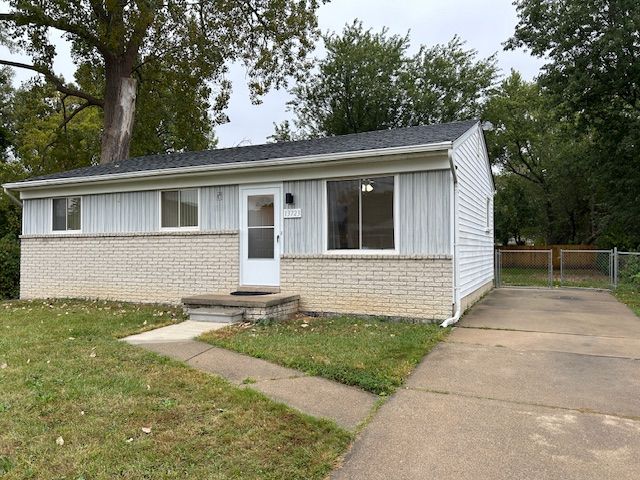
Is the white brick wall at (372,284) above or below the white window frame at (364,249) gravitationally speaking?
below

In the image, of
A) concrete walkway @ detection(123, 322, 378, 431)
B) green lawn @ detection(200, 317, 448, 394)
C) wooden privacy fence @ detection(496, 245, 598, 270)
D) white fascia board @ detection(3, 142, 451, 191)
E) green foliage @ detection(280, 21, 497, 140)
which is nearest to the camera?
concrete walkway @ detection(123, 322, 378, 431)

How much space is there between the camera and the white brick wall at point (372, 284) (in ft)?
23.5

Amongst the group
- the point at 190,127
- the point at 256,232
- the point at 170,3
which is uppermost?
the point at 170,3

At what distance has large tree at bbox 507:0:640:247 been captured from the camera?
16.0 metres

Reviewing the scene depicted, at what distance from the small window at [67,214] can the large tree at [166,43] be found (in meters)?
7.15

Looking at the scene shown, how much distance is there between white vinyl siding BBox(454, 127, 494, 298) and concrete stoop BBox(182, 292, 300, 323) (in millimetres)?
3068

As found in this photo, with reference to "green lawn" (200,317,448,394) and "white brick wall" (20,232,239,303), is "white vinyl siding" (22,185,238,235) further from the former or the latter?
"green lawn" (200,317,448,394)

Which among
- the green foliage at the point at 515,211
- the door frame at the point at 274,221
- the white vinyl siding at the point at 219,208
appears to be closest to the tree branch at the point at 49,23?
the white vinyl siding at the point at 219,208

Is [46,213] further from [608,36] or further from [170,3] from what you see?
[608,36]

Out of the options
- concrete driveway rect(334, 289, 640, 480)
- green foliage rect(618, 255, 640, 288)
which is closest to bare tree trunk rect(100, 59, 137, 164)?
concrete driveway rect(334, 289, 640, 480)

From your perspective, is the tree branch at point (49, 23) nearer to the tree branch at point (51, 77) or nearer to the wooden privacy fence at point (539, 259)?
the tree branch at point (51, 77)

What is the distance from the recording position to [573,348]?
553cm

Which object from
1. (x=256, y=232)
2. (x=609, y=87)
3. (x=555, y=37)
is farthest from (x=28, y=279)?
(x=609, y=87)

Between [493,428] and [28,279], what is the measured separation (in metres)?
11.7
